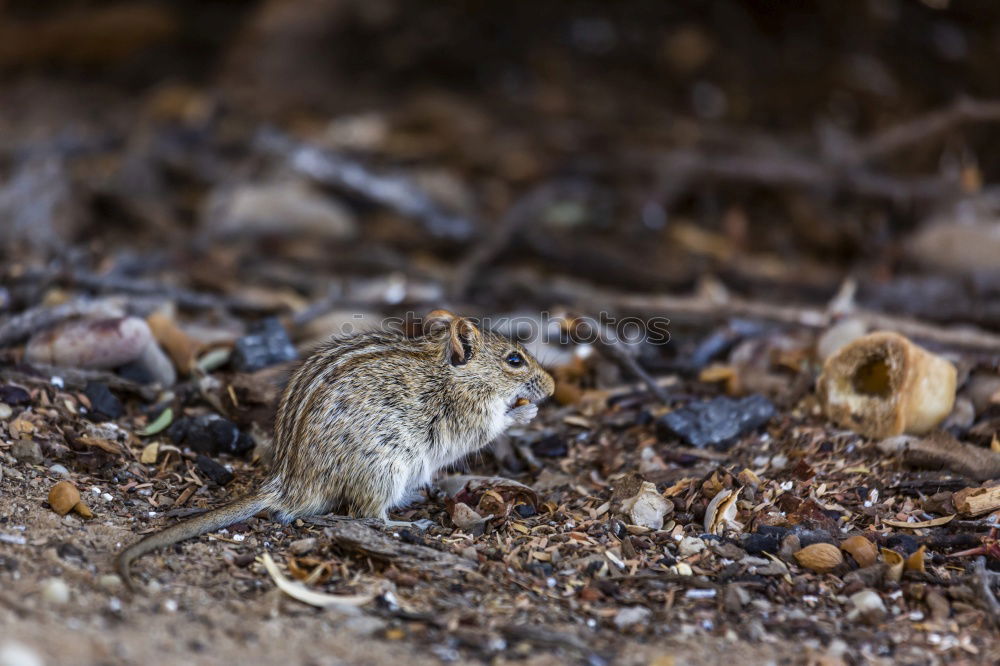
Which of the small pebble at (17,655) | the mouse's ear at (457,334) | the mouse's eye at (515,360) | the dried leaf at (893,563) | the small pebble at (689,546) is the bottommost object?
the small pebble at (17,655)

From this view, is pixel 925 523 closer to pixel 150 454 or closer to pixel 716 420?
pixel 716 420

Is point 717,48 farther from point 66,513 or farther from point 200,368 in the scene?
point 66,513

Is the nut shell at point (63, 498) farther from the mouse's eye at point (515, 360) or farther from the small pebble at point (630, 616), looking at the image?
the small pebble at point (630, 616)

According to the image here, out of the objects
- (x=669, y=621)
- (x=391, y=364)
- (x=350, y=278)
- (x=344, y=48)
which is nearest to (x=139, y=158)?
(x=350, y=278)

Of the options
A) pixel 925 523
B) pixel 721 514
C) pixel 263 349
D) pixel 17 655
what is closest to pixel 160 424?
pixel 263 349

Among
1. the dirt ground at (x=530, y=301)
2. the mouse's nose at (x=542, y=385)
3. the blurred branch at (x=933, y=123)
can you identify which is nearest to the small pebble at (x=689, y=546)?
the dirt ground at (x=530, y=301)

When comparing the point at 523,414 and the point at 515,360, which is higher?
the point at 515,360
